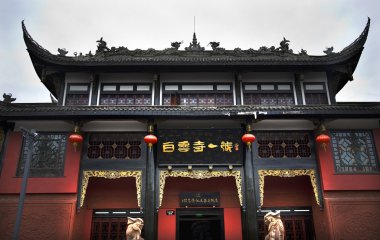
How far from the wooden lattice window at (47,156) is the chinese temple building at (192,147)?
33 mm

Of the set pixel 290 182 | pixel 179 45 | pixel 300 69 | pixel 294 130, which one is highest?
pixel 179 45

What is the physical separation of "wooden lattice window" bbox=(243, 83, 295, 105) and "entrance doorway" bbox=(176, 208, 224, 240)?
401 centimetres

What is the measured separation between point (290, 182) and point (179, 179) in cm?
390

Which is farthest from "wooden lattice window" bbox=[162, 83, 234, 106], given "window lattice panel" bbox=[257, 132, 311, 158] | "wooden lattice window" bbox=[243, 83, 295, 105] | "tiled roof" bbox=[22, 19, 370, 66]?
"window lattice panel" bbox=[257, 132, 311, 158]

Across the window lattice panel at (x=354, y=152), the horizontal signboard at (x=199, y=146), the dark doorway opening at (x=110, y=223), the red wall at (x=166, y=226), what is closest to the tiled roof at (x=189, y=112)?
the horizontal signboard at (x=199, y=146)

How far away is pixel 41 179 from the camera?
8812 millimetres

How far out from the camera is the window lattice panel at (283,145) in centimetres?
952

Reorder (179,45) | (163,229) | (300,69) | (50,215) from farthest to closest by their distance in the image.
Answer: (179,45) < (300,69) < (163,229) < (50,215)

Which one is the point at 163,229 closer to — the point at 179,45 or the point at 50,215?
the point at 50,215

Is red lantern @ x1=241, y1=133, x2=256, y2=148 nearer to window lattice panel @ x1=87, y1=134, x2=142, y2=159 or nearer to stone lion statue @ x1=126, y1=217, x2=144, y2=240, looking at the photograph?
window lattice panel @ x1=87, y1=134, x2=142, y2=159

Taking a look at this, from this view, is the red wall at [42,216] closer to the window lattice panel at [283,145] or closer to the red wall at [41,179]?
the red wall at [41,179]

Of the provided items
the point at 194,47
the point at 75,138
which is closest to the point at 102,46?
the point at 194,47

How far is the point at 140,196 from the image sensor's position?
8680 millimetres

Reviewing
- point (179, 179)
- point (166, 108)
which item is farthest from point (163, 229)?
point (166, 108)
